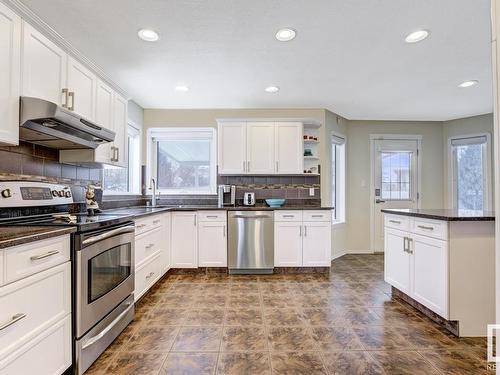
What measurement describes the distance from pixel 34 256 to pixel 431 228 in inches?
106

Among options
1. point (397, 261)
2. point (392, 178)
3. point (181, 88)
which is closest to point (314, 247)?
point (397, 261)

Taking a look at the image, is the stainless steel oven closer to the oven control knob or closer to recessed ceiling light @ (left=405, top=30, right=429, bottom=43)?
the oven control knob

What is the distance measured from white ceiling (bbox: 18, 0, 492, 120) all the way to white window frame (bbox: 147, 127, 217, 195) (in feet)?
1.48

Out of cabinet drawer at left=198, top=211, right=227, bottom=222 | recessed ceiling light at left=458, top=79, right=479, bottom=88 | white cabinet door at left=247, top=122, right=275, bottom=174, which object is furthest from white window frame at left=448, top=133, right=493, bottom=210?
cabinet drawer at left=198, top=211, right=227, bottom=222

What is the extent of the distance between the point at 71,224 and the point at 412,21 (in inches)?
111

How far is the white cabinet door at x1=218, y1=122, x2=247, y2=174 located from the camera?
4.00 meters

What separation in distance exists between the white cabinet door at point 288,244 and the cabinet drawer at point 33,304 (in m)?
2.55

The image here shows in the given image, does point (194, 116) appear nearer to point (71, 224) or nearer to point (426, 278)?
point (71, 224)

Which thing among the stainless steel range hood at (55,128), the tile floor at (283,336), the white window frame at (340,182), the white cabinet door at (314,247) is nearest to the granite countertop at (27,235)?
the stainless steel range hood at (55,128)

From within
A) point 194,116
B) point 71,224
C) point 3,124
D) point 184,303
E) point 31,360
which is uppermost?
point 194,116

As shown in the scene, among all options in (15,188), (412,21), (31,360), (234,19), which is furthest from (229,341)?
(412,21)

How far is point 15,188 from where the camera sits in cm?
187

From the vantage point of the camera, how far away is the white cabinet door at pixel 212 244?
3.65 metres

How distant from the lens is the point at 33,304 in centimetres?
130
